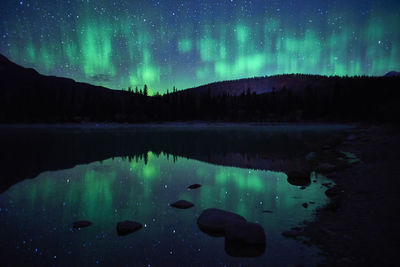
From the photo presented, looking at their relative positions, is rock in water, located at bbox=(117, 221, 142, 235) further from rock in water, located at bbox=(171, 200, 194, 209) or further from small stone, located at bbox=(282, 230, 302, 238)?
small stone, located at bbox=(282, 230, 302, 238)

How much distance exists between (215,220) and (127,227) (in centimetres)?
298

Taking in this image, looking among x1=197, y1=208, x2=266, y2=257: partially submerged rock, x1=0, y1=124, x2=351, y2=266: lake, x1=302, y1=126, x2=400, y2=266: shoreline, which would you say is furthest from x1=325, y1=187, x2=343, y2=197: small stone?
x1=197, y1=208, x2=266, y2=257: partially submerged rock

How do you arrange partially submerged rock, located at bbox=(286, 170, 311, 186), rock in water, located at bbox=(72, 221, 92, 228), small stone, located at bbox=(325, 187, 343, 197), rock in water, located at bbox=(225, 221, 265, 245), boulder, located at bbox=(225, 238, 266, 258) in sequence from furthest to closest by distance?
partially submerged rock, located at bbox=(286, 170, 311, 186) → small stone, located at bbox=(325, 187, 343, 197) → rock in water, located at bbox=(72, 221, 92, 228) → rock in water, located at bbox=(225, 221, 265, 245) → boulder, located at bbox=(225, 238, 266, 258)

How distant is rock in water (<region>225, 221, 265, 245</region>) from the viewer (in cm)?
667

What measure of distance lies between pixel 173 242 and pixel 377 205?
7.46 metres

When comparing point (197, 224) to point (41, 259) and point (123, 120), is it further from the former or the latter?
point (123, 120)

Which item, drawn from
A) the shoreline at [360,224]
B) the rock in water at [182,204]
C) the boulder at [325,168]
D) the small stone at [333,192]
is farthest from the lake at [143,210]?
the boulder at [325,168]

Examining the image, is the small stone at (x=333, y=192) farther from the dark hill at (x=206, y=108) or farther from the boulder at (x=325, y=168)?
the dark hill at (x=206, y=108)

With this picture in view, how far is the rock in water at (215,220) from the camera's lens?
7713mm

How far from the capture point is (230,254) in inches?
247

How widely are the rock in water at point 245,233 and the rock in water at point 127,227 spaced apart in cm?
312

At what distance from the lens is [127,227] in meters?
7.86

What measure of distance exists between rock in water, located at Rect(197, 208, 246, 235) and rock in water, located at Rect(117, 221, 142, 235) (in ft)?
7.05

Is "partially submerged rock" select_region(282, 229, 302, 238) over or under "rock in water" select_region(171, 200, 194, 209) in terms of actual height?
over
